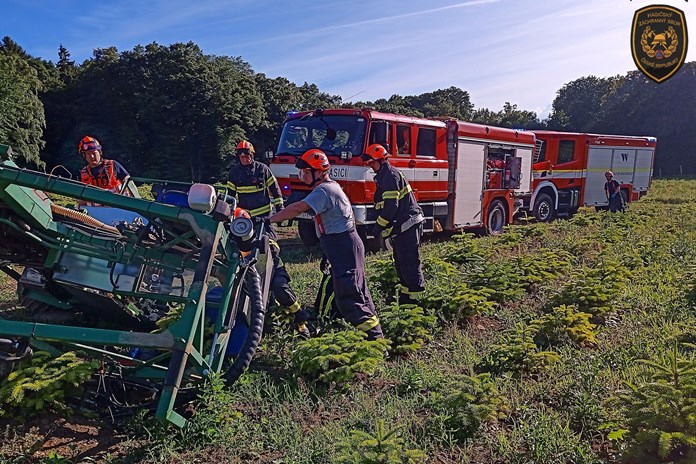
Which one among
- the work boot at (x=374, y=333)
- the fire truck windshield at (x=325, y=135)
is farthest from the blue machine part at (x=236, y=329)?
the fire truck windshield at (x=325, y=135)

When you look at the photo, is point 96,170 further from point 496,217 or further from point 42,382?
point 496,217

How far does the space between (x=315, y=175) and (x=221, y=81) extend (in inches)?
1437

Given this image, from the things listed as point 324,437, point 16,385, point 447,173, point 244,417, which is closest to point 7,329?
point 16,385

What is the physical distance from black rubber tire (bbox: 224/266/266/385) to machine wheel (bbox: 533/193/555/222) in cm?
1302

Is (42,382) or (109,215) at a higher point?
(109,215)

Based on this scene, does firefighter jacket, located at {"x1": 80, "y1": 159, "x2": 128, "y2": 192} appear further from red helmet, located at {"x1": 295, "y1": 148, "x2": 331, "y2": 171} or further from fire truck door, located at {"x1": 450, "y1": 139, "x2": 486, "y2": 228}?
fire truck door, located at {"x1": 450, "y1": 139, "x2": 486, "y2": 228}

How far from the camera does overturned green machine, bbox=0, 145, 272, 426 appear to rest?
3.10m

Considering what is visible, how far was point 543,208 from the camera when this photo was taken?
51.5 ft

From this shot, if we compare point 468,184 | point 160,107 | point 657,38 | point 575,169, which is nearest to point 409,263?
point 657,38

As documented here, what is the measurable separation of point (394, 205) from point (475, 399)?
8.79ft

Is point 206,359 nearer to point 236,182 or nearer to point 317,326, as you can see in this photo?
point 317,326

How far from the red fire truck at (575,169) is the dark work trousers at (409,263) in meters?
9.73

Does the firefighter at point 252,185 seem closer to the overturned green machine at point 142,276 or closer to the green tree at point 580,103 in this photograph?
the overturned green machine at point 142,276

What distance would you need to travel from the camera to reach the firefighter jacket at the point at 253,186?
6.64 meters
